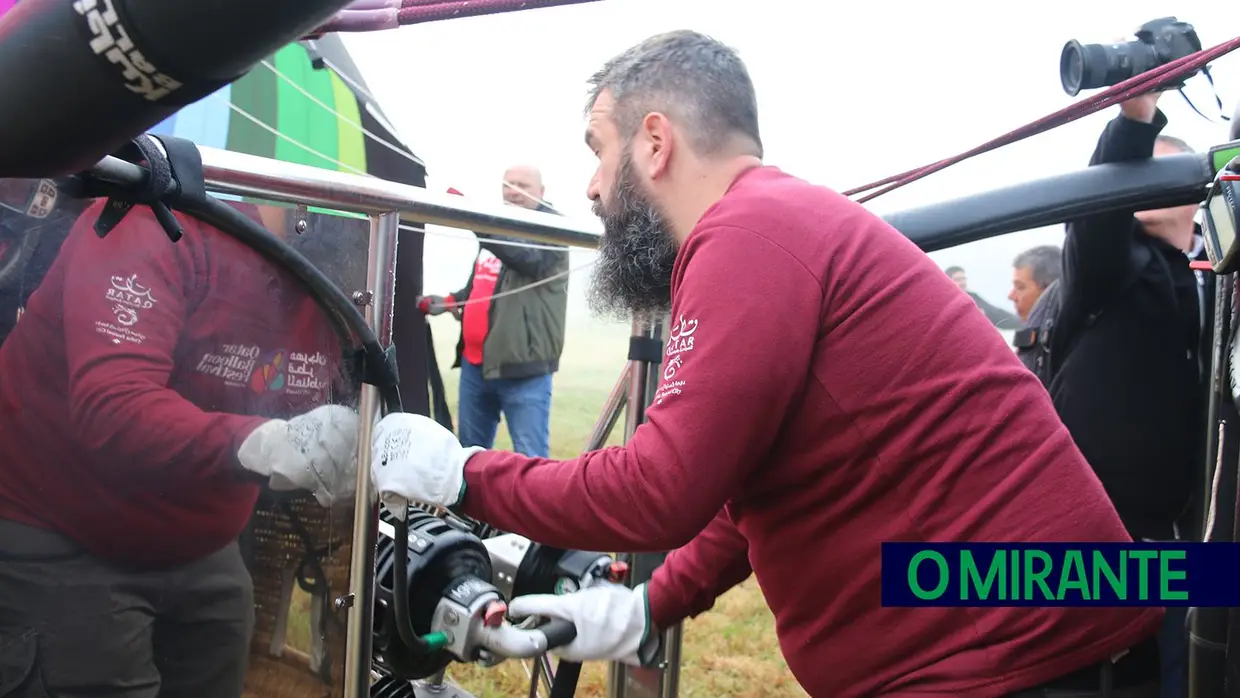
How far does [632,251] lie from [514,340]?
265cm

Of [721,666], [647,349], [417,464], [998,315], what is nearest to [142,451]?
[417,464]

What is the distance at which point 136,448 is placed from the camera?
0.98 metres

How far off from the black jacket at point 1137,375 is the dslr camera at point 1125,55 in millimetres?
484

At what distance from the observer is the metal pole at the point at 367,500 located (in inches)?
49.9

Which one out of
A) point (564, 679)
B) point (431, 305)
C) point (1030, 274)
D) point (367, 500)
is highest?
point (1030, 274)

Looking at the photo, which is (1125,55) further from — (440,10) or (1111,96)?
(440,10)

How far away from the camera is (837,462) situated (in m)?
1.10

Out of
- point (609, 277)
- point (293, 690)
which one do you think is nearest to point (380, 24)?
point (609, 277)

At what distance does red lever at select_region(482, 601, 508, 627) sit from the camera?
1.30 metres

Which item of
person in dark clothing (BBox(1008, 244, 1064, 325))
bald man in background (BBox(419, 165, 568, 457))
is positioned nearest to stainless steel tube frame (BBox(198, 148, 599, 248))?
person in dark clothing (BBox(1008, 244, 1064, 325))

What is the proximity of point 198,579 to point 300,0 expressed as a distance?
918mm

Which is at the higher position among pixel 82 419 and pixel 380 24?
pixel 380 24

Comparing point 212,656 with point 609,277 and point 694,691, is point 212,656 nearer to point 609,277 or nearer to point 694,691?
point 609,277

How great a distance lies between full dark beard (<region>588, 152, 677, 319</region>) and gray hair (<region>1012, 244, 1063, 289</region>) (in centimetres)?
186
